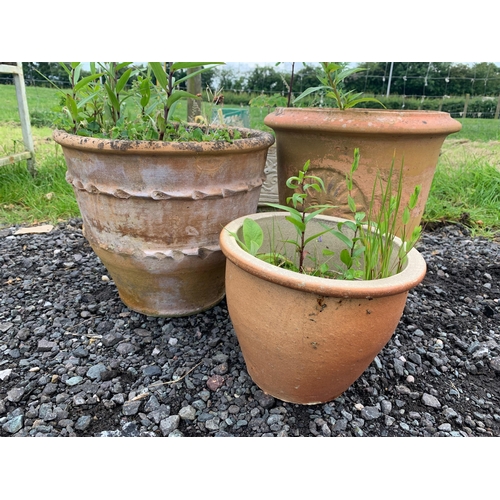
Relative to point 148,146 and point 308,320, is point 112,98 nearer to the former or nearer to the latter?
point 148,146

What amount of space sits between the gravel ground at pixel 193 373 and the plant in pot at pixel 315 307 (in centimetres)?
12

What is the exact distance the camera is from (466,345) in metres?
1.58

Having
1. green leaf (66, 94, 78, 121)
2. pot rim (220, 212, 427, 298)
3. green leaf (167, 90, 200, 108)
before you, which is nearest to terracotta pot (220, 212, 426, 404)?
pot rim (220, 212, 427, 298)

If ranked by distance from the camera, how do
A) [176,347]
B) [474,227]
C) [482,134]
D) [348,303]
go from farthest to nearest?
[482,134] → [474,227] → [176,347] → [348,303]

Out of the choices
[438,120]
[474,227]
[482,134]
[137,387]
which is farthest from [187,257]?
[482,134]

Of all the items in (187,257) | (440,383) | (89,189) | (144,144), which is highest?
(144,144)

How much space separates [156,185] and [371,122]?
798 mm

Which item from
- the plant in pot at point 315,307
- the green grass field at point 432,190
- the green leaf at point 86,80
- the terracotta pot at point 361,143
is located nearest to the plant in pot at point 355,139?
the terracotta pot at point 361,143

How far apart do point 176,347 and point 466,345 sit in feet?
3.64

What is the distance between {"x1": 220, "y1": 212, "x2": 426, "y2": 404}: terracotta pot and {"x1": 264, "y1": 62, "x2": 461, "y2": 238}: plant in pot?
51 centimetres

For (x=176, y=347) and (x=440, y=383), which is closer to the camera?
(x=440, y=383)

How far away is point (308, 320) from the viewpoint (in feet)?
3.39

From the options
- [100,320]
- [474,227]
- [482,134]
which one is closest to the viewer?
[100,320]

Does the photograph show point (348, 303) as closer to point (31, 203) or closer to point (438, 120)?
point (438, 120)
